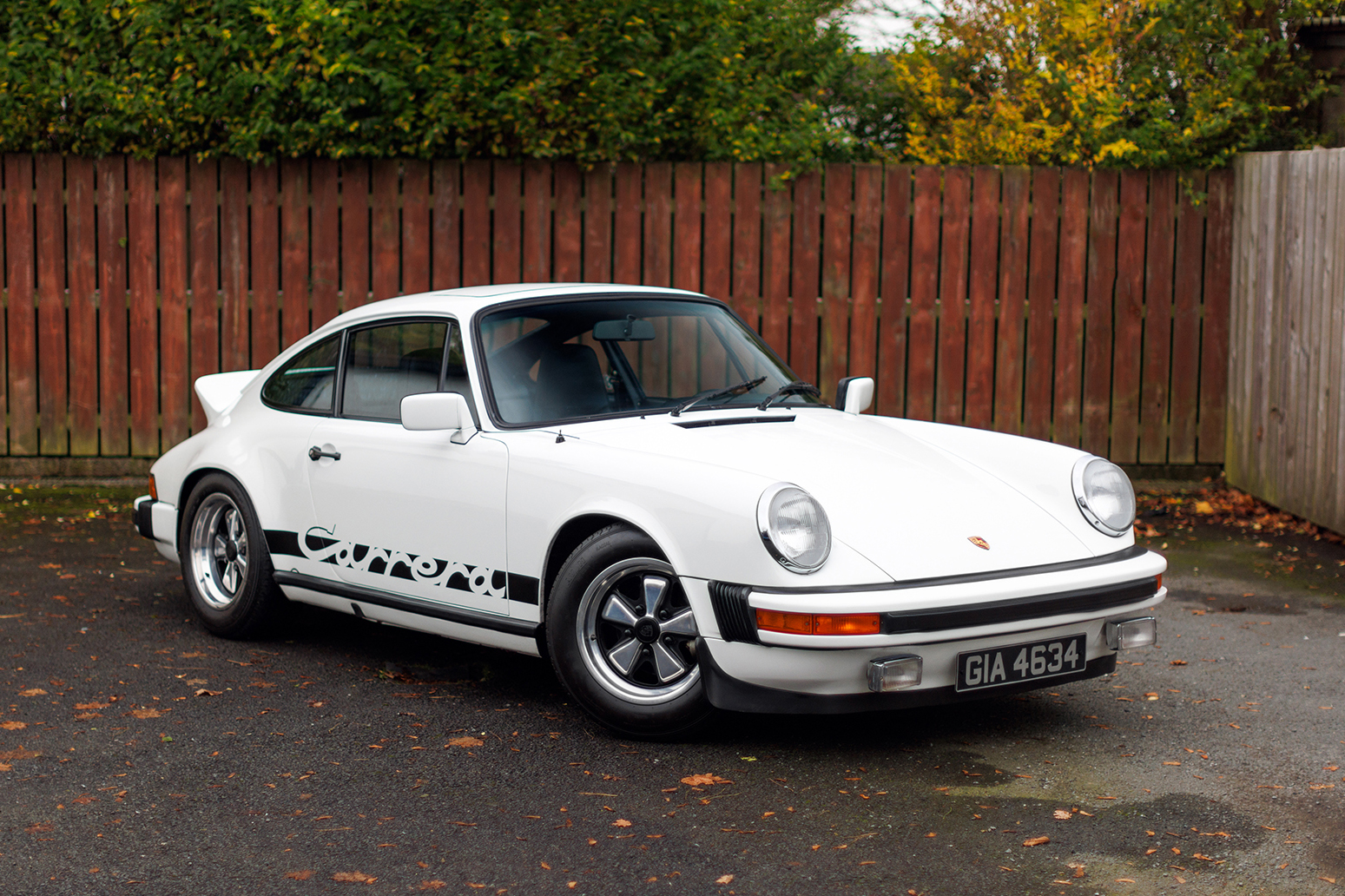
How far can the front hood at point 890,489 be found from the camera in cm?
441

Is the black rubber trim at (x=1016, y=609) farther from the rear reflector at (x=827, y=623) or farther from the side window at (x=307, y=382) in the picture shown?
the side window at (x=307, y=382)

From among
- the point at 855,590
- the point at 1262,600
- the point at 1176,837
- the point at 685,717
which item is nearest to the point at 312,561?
the point at 685,717

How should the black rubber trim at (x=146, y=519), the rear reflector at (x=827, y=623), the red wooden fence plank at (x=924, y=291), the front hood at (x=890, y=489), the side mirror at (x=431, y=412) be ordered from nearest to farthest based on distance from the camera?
the rear reflector at (x=827, y=623) < the front hood at (x=890, y=489) < the side mirror at (x=431, y=412) < the black rubber trim at (x=146, y=519) < the red wooden fence plank at (x=924, y=291)

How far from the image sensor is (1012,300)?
396 inches

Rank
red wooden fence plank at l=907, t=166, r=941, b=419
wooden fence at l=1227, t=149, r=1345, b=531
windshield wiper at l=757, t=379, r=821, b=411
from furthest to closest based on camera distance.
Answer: red wooden fence plank at l=907, t=166, r=941, b=419
wooden fence at l=1227, t=149, r=1345, b=531
windshield wiper at l=757, t=379, r=821, b=411

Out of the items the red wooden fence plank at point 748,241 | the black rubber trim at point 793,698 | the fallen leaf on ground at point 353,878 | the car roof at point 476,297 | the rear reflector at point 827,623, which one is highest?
the red wooden fence plank at point 748,241

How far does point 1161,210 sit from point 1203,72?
104 centimetres

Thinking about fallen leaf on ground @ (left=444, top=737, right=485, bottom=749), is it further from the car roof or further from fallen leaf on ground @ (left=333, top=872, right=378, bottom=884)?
the car roof

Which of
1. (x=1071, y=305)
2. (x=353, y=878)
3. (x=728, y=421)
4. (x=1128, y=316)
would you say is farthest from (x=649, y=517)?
(x=1128, y=316)

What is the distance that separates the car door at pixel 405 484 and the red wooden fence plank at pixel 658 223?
14.0 ft

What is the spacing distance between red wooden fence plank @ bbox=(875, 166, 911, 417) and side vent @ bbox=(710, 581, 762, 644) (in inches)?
232

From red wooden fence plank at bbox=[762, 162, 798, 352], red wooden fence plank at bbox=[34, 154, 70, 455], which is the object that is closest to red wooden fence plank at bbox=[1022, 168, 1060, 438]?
red wooden fence plank at bbox=[762, 162, 798, 352]

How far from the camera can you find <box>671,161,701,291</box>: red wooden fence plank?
9.98m

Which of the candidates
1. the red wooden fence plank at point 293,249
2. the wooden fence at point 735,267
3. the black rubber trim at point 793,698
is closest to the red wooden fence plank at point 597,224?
the wooden fence at point 735,267
